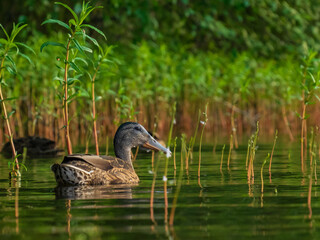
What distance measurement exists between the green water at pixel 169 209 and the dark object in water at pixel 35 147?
3105 millimetres

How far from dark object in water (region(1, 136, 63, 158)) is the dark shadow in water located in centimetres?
456

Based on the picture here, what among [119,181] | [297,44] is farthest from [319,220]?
[297,44]

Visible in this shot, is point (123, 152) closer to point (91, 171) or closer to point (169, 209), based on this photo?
point (91, 171)

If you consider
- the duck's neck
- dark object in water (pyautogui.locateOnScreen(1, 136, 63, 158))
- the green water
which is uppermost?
dark object in water (pyautogui.locateOnScreen(1, 136, 63, 158))

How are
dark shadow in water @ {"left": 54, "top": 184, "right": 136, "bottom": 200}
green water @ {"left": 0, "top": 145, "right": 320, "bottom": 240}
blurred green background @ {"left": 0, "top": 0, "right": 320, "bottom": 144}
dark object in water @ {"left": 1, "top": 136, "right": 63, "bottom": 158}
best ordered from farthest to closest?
blurred green background @ {"left": 0, "top": 0, "right": 320, "bottom": 144} → dark object in water @ {"left": 1, "top": 136, "right": 63, "bottom": 158} → dark shadow in water @ {"left": 54, "top": 184, "right": 136, "bottom": 200} → green water @ {"left": 0, "top": 145, "right": 320, "bottom": 240}

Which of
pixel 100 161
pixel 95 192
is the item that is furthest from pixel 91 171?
pixel 95 192

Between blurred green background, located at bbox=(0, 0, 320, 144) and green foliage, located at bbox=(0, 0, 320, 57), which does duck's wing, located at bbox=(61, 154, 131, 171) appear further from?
green foliage, located at bbox=(0, 0, 320, 57)

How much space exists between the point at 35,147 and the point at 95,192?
529 centimetres

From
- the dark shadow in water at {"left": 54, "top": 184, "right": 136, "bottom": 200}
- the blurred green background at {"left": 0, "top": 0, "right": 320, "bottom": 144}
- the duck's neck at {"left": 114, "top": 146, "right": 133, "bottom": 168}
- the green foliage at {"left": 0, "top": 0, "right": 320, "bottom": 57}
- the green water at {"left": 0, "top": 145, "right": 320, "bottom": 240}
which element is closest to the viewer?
the green water at {"left": 0, "top": 145, "right": 320, "bottom": 240}

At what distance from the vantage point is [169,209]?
22.0 feet

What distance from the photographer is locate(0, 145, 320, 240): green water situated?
5625 millimetres

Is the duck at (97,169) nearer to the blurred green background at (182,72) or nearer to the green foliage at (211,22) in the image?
the blurred green background at (182,72)

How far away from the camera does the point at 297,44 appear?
29.0 m

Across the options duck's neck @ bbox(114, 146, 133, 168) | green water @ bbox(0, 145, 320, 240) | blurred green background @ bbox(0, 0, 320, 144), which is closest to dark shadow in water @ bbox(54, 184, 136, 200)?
green water @ bbox(0, 145, 320, 240)
